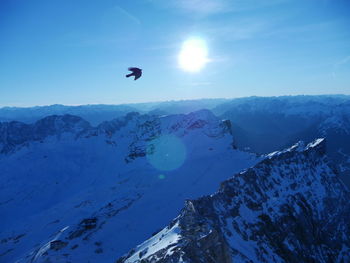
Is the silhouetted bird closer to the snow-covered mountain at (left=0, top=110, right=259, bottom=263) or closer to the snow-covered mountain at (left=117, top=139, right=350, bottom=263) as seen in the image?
the snow-covered mountain at (left=117, top=139, right=350, bottom=263)

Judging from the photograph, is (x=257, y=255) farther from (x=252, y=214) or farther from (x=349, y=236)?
(x=349, y=236)

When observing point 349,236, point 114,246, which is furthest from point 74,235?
point 349,236

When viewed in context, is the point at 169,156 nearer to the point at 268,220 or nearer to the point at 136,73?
the point at 268,220

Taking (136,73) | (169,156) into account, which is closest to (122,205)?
(169,156)

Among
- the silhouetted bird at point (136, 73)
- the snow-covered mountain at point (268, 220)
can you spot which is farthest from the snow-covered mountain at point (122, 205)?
the silhouetted bird at point (136, 73)

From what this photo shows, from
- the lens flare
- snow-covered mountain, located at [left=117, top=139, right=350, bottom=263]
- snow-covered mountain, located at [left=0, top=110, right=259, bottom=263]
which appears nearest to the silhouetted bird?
snow-covered mountain, located at [left=117, top=139, right=350, bottom=263]

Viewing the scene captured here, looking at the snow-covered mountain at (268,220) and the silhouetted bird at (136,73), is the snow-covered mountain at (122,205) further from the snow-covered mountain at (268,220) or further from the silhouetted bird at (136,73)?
the silhouetted bird at (136,73)

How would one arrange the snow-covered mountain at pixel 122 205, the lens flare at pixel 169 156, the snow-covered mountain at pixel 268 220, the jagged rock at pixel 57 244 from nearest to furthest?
1. the snow-covered mountain at pixel 268 220
2. the jagged rock at pixel 57 244
3. the snow-covered mountain at pixel 122 205
4. the lens flare at pixel 169 156

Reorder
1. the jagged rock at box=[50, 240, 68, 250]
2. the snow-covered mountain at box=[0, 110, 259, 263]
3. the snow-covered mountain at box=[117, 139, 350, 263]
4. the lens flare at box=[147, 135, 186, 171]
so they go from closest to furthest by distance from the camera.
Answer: the snow-covered mountain at box=[117, 139, 350, 263] → the jagged rock at box=[50, 240, 68, 250] → the snow-covered mountain at box=[0, 110, 259, 263] → the lens flare at box=[147, 135, 186, 171]
